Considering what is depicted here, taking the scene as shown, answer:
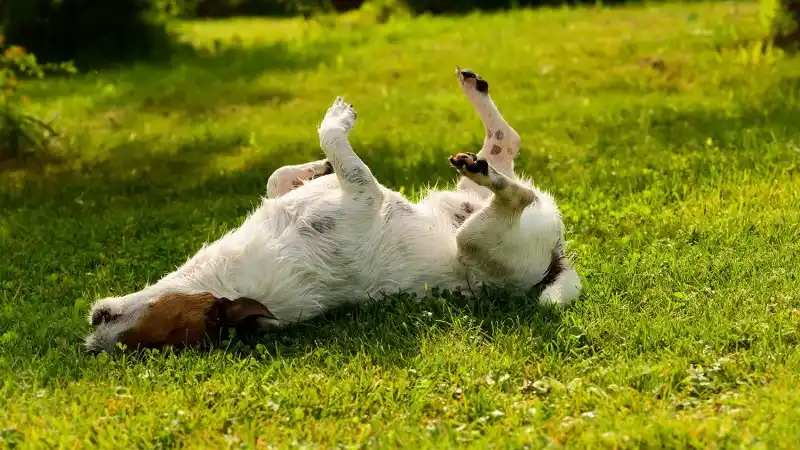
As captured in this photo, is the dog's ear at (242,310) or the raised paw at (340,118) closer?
the dog's ear at (242,310)

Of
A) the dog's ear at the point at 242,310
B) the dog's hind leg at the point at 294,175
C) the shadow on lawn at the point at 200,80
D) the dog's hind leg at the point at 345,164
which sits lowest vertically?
the shadow on lawn at the point at 200,80

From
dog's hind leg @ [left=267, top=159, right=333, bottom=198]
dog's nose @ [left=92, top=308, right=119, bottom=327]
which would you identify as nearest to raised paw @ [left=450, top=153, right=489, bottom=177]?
dog's hind leg @ [left=267, top=159, right=333, bottom=198]

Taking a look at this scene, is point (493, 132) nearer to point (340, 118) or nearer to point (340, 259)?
point (340, 118)

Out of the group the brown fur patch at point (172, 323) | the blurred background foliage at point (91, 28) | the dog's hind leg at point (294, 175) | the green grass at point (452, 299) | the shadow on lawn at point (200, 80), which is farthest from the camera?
the blurred background foliage at point (91, 28)

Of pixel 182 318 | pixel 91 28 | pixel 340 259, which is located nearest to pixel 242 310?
pixel 182 318

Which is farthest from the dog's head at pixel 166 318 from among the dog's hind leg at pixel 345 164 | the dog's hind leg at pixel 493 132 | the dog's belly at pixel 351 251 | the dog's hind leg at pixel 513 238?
the dog's hind leg at pixel 493 132

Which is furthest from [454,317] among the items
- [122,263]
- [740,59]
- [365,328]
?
[740,59]

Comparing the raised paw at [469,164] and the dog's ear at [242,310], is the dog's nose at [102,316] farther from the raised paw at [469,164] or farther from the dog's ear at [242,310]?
the raised paw at [469,164]

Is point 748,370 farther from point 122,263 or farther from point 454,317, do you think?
point 122,263

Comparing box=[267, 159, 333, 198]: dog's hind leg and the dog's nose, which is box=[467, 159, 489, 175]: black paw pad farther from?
the dog's nose

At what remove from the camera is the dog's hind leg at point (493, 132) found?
5398 mm

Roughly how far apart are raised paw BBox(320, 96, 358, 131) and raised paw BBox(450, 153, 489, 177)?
770 millimetres

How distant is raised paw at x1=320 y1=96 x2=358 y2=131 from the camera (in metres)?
4.84

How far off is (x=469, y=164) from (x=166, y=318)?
1446 mm
